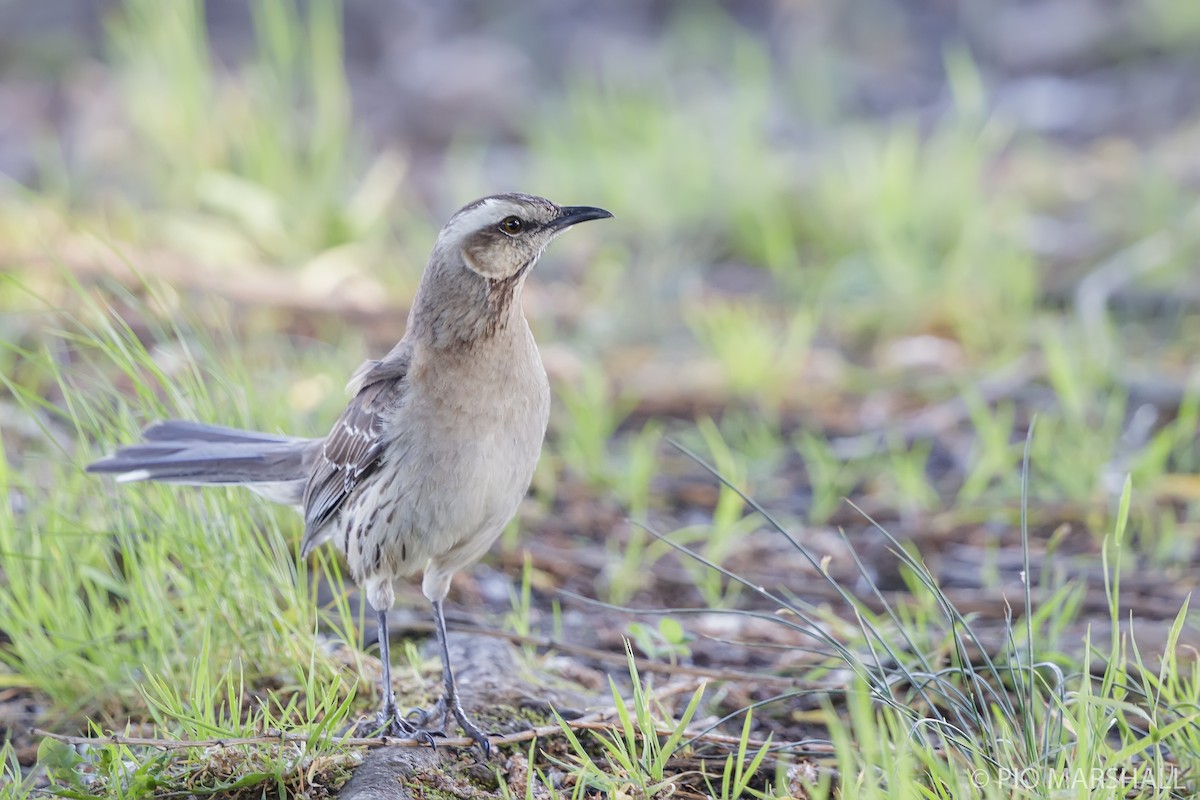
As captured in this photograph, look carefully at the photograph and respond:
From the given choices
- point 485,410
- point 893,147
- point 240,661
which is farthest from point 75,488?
point 893,147

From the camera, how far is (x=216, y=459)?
4090mm

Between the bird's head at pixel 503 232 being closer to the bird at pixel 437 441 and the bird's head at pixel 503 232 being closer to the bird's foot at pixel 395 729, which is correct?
the bird at pixel 437 441

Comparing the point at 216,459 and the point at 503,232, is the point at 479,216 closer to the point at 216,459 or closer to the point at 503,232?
the point at 503,232

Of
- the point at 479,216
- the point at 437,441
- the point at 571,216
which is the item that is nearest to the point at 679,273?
the point at 571,216

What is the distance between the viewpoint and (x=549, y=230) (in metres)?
4.04

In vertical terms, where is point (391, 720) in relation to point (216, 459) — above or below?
below

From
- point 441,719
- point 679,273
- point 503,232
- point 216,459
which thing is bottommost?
point 441,719

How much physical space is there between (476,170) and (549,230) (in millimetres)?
→ 6070

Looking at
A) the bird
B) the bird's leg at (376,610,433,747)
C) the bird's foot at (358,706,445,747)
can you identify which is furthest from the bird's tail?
the bird's foot at (358,706,445,747)

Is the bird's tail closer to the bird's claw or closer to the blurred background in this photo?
the blurred background

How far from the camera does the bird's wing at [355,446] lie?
12.8 feet

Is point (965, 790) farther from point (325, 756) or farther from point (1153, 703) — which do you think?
point (325, 756)

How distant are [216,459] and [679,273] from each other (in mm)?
4577

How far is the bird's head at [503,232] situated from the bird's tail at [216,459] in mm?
850
